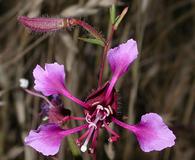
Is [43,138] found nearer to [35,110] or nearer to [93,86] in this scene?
[35,110]

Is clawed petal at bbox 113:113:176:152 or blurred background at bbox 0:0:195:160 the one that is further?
blurred background at bbox 0:0:195:160

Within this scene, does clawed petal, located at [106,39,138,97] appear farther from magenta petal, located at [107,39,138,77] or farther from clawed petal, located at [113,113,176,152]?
clawed petal, located at [113,113,176,152]

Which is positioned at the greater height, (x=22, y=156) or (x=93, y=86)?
(x=93, y=86)

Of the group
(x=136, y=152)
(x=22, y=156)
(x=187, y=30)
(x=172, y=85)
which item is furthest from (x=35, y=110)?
(x=187, y=30)

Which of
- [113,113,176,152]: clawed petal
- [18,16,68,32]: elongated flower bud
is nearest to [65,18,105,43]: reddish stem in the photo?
[18,16,68,32]: elongated flower bud

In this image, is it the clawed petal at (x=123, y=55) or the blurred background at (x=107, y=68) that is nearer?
the clawed petal at (x=123, y=55)

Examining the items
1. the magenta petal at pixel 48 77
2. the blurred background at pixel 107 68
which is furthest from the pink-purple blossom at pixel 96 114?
the blurred background at pixel 107 68

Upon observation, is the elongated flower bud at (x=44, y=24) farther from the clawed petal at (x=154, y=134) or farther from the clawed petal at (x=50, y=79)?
the clawed petal at (x=154, y=134)
